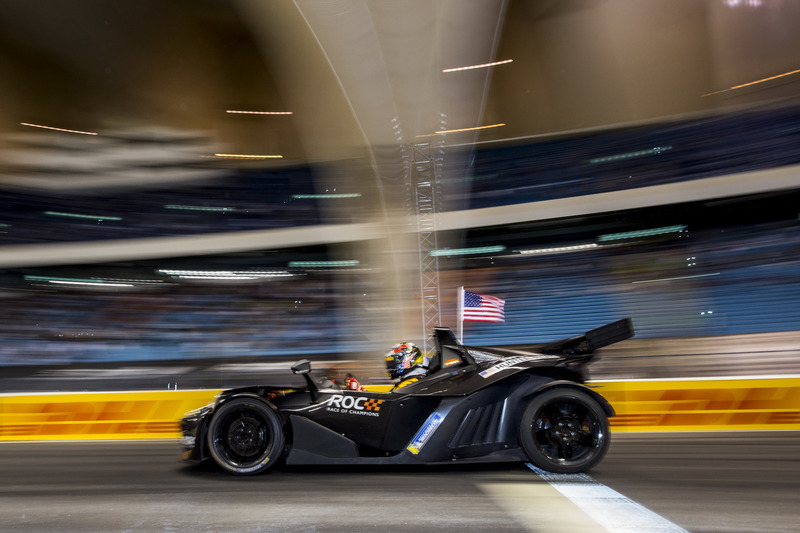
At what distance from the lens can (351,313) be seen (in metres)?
14.9

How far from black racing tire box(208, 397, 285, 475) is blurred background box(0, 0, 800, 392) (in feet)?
15.8

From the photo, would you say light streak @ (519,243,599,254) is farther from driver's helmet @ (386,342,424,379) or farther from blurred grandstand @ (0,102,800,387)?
driver's helmet @ (386,342,424,379)

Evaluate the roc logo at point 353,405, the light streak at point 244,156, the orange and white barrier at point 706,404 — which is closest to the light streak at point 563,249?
the orange and white barrier at point 706,404

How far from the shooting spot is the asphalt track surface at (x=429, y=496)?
3.13m

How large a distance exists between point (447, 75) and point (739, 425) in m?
6.43

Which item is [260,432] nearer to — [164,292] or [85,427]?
[85,427]

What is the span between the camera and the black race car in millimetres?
4328

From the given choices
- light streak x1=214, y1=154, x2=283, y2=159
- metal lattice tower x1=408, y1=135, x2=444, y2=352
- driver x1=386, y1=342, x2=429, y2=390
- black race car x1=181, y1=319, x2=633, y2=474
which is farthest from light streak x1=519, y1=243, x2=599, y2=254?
black race car x1=181, y1=319, x2=633, y2=474

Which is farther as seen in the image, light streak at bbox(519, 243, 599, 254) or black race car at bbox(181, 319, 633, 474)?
light streak at bbox(519, 243, 599, 254)

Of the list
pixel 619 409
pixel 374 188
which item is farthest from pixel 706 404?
pixel 374 188

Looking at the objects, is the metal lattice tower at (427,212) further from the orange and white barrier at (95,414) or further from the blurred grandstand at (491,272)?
the orange and white barrier at (95,414)

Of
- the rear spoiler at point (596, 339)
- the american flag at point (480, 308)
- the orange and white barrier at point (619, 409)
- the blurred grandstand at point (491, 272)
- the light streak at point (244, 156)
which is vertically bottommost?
the orange and white barrier at point (619, 409)

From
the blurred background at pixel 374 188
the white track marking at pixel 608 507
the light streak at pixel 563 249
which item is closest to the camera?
the white track marking at pixel 608 507

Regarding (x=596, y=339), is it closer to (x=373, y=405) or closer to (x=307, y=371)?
(x=373, y=405)
